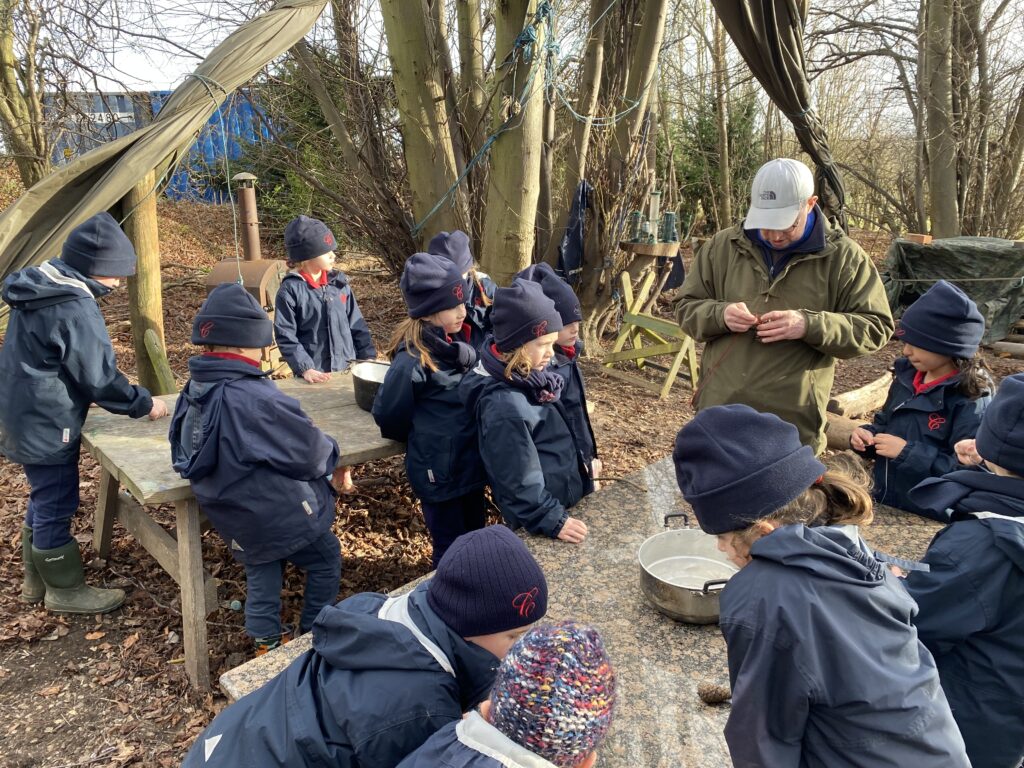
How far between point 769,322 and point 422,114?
342 centimetres

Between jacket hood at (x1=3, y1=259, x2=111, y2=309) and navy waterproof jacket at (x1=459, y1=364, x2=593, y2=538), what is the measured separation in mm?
1822

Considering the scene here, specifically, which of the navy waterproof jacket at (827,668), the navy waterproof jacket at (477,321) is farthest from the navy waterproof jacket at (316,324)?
the navy waterproof jacket at (827,668)

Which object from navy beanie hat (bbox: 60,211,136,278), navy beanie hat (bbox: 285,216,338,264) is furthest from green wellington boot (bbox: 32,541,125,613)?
navy beanie hat (bbox: 285,216,338,264)

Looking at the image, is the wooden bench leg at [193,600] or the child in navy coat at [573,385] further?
the child in navy coat at [573,385]

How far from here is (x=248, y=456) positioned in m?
2.77

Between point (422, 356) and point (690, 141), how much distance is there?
13123 mm

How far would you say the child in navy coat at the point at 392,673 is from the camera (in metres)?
1.55

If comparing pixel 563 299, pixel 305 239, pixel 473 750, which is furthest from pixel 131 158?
pixel 473 750

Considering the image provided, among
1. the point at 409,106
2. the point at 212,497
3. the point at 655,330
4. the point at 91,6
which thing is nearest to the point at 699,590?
the point at 212,497

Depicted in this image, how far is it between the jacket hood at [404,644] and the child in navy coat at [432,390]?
1.63m

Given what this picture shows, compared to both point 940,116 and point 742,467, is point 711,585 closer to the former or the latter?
point 742,467

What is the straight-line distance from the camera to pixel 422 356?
3320 millimetres

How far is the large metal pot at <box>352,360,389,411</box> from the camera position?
376 cm

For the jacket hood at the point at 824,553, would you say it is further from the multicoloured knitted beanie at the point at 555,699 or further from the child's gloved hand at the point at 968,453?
the child's gloved hand at the point at 968,453
